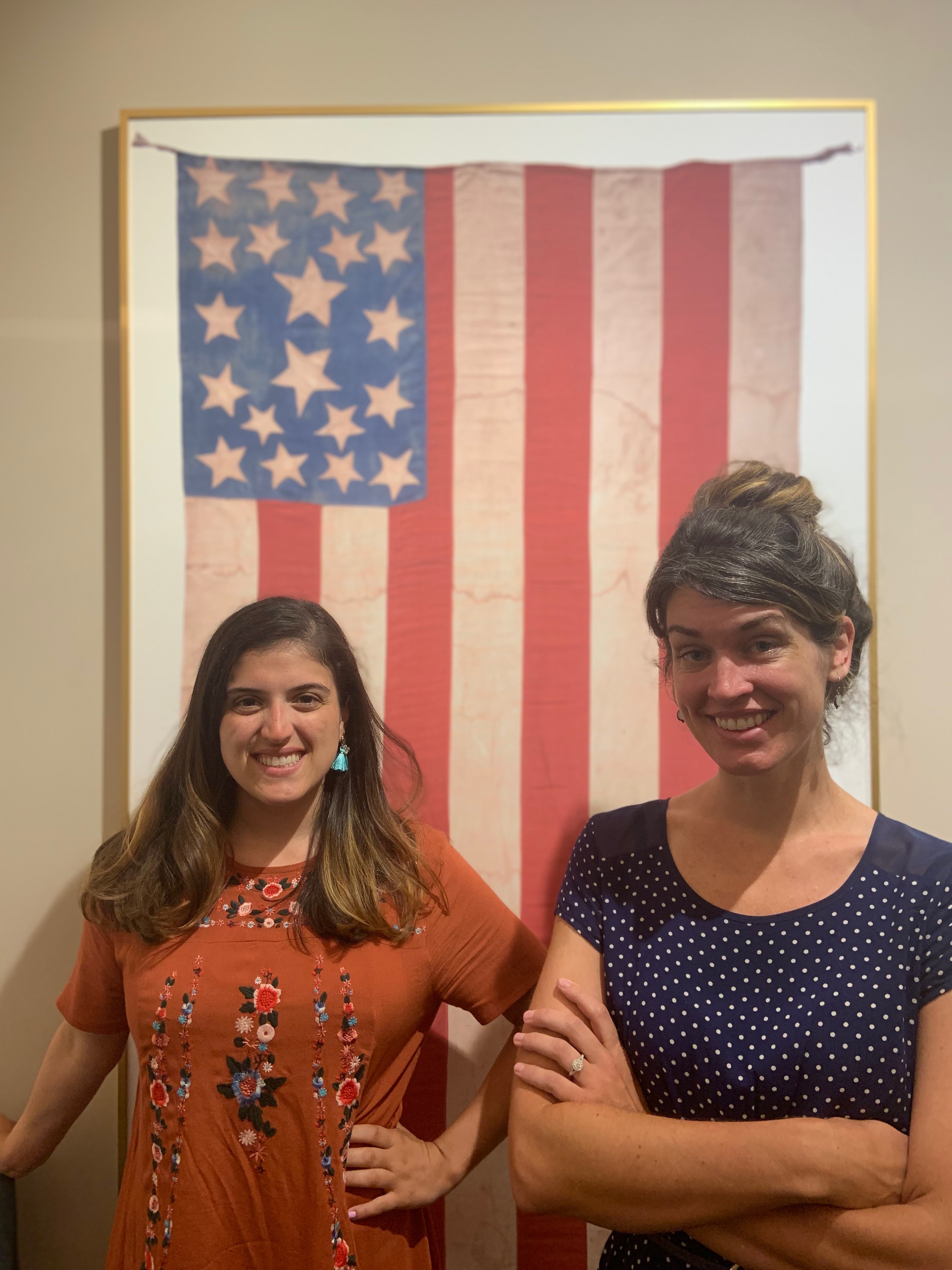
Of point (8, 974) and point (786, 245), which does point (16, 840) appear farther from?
point (786, 245)

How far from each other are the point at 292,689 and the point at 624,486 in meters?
0.75

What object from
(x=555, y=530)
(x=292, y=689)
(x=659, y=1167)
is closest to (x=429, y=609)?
(x=555, y=530)

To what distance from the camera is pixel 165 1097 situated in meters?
1.31

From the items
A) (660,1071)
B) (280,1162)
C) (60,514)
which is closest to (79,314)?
(60,514)

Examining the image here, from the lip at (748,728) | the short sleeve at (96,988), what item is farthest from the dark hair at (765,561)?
the short sleeve at (96,988)

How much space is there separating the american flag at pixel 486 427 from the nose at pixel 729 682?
487mm

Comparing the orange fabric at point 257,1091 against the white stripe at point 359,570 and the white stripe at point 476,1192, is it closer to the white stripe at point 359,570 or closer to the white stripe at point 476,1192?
the white stripe at point 476,1192

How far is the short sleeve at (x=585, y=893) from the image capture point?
1.29 meters

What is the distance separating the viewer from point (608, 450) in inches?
66.4

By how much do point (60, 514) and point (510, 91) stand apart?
1.20m

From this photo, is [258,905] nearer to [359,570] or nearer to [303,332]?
[359,570]

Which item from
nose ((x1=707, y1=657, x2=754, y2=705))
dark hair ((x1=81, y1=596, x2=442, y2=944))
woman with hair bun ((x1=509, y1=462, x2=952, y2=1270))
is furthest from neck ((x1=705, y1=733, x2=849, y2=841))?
dark hair ((x1=81, y1=596, x2=442, y2=944))

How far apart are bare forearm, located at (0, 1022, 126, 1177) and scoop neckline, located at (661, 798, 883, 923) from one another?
3.23ft

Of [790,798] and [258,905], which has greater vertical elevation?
[790,798]
